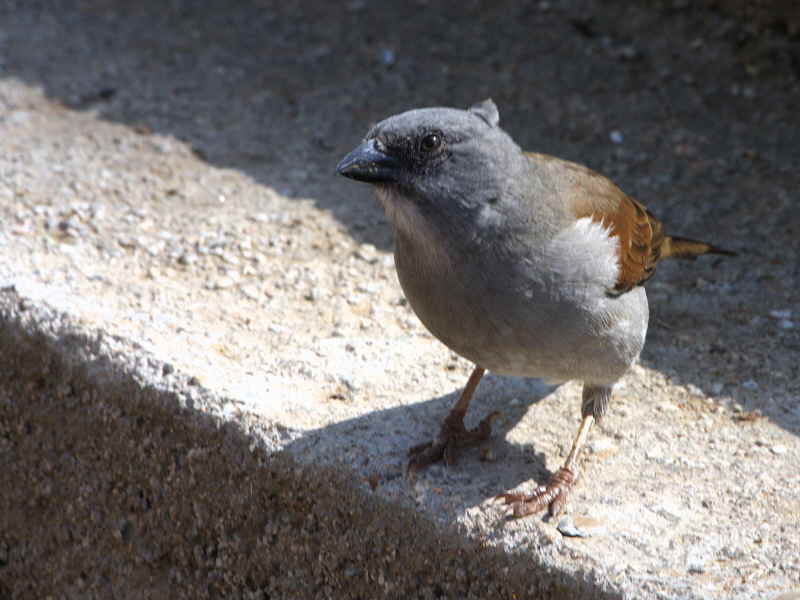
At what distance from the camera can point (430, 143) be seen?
334 cm

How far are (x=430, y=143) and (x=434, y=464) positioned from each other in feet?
4.20

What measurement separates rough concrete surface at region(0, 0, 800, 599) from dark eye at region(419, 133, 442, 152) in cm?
126

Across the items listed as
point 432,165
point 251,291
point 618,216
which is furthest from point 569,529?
point 251,291

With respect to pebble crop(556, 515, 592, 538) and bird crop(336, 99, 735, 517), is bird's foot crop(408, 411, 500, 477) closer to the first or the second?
bird crop(336, 99, 735, 517)

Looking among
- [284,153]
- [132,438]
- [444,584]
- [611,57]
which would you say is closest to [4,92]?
[284,153]

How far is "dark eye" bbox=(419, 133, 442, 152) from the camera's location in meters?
3.34

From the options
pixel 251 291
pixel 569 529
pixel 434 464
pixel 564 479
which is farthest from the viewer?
pixel 251 291

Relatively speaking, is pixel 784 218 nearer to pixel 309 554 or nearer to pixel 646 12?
pixel 646 12

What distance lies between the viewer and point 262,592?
4.01 metres

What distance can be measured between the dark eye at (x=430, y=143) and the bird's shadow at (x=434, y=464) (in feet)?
4.11

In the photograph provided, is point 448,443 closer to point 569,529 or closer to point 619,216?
point 569,529

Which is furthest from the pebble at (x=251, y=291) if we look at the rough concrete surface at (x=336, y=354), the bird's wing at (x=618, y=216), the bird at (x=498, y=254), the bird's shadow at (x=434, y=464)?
the bird's wing at (x=618, y=216)

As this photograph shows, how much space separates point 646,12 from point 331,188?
3.09m

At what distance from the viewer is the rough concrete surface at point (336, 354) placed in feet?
12.2
